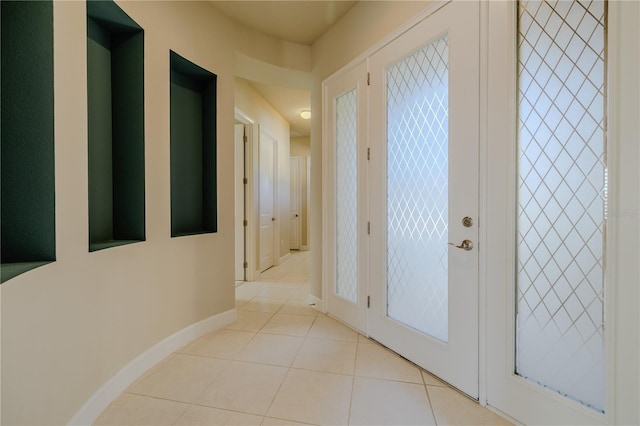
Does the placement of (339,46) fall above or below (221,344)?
above

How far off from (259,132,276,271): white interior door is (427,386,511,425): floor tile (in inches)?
133

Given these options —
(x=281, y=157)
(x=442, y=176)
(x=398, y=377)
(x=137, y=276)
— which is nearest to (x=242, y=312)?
(x=137, y=276)

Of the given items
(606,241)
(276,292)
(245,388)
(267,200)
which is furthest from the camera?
(267,200)

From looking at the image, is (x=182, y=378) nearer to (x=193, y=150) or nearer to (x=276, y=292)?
(x=193, y=150)

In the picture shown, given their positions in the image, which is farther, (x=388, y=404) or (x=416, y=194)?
(x=416, y=194)

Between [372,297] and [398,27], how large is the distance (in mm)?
1958

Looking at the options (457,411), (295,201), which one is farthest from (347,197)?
(295,201)

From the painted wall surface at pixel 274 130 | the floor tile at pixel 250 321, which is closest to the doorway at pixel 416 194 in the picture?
the floor tile at pixel 250 321

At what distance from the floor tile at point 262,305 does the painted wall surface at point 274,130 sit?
45.5 inches

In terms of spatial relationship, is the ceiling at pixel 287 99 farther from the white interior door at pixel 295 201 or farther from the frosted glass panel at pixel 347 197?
the frosted glass panel at pixel 347 197

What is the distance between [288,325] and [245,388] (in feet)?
3.06

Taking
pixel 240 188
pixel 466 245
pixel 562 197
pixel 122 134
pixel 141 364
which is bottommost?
pixel 141 364

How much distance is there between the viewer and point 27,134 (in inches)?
46.1

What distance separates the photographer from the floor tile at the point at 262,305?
9.91 ft
